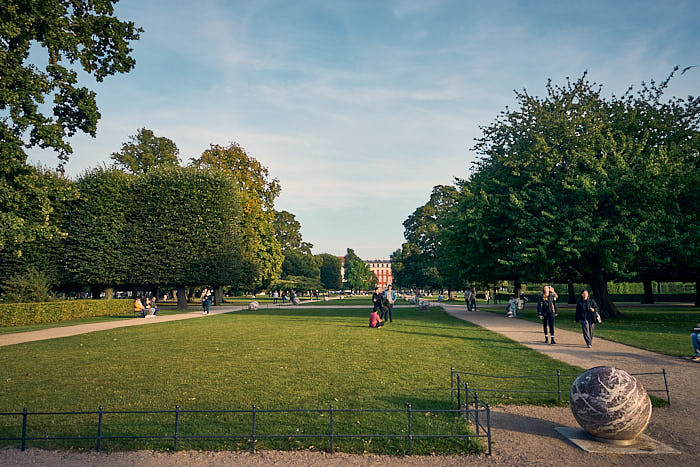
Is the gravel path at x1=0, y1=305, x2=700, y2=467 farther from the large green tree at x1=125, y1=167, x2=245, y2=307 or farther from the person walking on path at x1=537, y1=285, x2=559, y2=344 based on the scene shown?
the large green tree at x1=125, y1=167, x2=245, y2=307

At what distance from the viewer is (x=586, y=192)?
2644cm

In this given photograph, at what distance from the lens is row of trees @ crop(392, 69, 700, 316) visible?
26.0 meters

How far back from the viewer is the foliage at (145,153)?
51.2 meters

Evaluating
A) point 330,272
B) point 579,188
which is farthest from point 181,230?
point 330,272

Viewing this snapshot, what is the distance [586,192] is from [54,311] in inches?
1430

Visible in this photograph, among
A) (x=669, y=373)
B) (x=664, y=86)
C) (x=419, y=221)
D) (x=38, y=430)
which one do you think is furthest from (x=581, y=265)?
(x=419, y=221)

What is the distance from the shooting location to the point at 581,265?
29797mm

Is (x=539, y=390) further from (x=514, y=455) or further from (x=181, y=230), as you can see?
(x=181, y=230)

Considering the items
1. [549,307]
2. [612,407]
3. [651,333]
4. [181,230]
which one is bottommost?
[651,333]

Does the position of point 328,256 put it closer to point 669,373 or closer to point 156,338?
point 156,338

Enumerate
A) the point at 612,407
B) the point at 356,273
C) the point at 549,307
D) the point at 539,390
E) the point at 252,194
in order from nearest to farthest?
1. the point at 612,407
2. the point at 539,390
3. the point at 549,307
4. the point at 252,194
5. the point at 356,273

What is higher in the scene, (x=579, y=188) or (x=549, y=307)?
(x=579, y=188)

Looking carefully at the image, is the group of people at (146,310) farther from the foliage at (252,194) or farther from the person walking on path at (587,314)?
the person walking on path at (587,314)

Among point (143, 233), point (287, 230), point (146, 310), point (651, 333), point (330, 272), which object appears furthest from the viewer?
point (330, 272)
